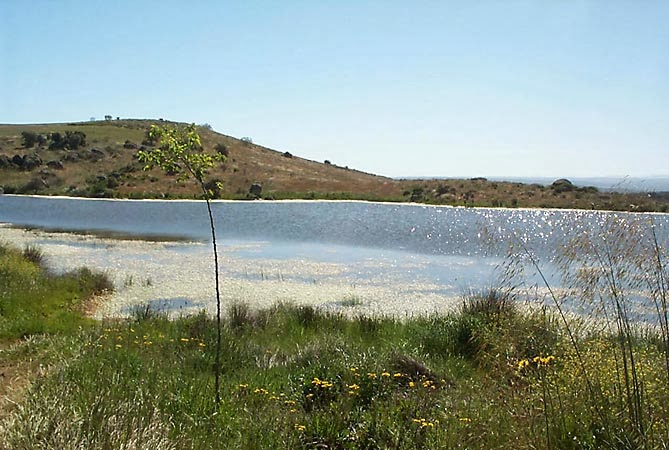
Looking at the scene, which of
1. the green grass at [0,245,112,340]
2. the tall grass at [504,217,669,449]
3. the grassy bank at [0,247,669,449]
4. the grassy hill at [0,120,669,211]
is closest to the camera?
the tall grass at [504,217,669,449]

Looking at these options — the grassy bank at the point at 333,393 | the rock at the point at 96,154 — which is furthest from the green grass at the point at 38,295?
the rock at the point at 96,154

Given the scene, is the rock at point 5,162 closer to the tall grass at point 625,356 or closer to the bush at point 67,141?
the bush at point 67,141

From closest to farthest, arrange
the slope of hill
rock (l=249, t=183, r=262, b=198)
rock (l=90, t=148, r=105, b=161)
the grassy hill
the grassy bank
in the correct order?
the grassy bank, the grassy hill, rock (l=249, t=183, r=262, b=198), the slope of hill, rock (l=90, t=148, r=105, b=161)

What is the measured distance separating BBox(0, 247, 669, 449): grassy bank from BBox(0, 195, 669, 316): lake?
96 cm

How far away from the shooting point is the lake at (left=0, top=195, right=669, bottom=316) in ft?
39.3

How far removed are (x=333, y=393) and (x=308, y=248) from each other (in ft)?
55.8

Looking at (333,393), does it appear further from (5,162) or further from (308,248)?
(5,162)

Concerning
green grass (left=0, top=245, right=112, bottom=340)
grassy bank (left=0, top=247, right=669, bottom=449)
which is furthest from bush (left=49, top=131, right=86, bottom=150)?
grassy bank (left=0, top=247, right=669, bottom=449)

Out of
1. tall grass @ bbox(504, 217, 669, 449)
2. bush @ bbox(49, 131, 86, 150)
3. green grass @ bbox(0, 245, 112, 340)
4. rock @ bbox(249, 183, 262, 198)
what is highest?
bush @ bbox(49, 131, 86, 150)

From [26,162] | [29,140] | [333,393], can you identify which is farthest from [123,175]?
[333,393]

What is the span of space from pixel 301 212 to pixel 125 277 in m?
22.2

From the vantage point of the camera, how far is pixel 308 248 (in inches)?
884

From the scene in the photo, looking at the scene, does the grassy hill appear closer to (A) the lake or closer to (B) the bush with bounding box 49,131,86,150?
(B) the bush with bounding box 49,131,86,150

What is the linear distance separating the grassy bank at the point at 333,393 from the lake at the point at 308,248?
956mm
